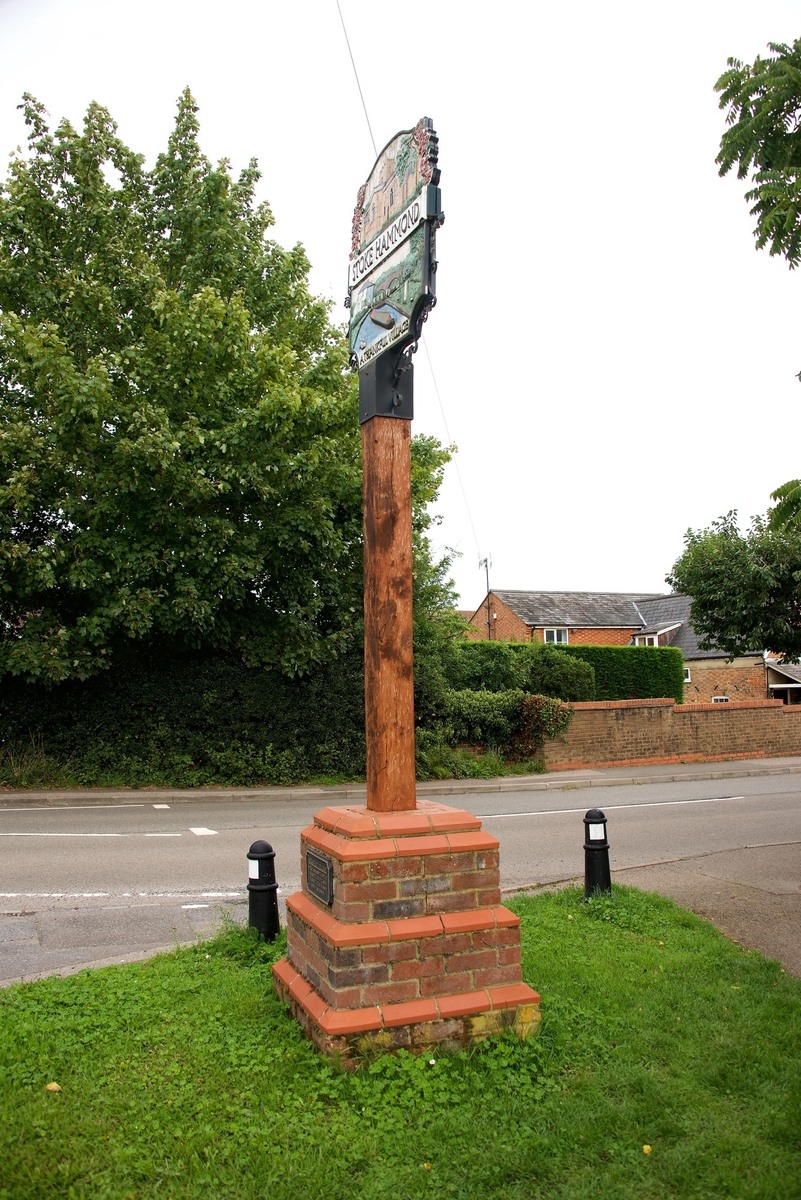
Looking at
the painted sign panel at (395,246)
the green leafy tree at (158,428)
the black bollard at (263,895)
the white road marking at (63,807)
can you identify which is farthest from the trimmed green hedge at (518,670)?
the painted sign panel at (395,246)

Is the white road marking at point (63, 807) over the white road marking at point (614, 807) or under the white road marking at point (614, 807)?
over

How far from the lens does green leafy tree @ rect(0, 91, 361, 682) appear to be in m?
12.8

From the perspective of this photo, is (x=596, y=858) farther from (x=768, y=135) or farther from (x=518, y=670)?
(x=518, y=670)

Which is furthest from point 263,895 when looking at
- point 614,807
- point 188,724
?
point 188,724

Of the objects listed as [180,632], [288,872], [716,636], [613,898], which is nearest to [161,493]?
[180,632]

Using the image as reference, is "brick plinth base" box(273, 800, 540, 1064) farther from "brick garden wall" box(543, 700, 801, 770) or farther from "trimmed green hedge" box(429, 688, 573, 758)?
"brick garden wall" box(543, 700, 801, 770)

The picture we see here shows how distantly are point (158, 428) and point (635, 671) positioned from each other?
19535mm

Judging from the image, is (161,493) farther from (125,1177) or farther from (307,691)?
(125,1177)

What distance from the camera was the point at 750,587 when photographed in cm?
2034

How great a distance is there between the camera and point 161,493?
13.2 m

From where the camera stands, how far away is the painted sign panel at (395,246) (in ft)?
13.1

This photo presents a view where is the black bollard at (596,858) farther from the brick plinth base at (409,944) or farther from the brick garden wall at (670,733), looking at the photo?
the brick garden wall at (670,733)

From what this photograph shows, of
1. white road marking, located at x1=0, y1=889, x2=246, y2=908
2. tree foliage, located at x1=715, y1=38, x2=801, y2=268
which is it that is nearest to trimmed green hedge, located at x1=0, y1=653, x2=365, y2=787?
white road marking, located at x1=0, y1=889, x2=246, y2=908

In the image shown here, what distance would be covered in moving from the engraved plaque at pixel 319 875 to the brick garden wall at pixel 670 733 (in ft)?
53.0
